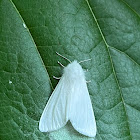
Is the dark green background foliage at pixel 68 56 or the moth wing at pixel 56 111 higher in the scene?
the dark green background foliage at pixel 68 56

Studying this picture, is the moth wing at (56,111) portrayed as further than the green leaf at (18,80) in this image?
Yes

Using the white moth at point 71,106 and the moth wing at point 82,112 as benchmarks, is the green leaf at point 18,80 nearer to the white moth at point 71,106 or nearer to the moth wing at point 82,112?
the white moth at point 71,106

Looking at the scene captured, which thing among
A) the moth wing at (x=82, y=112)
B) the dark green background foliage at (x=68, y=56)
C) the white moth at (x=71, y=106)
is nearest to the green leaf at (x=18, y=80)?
the dark green background foliage at (x=68, y=56)

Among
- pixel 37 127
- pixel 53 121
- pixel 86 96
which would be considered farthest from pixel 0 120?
pixel 86 96

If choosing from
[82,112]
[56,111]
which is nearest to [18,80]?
[56,111]


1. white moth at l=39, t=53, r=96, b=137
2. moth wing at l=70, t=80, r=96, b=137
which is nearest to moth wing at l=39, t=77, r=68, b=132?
white moth at l=39, t=53, r=96, b=137

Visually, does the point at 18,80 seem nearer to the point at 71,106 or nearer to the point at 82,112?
the point at 71,106

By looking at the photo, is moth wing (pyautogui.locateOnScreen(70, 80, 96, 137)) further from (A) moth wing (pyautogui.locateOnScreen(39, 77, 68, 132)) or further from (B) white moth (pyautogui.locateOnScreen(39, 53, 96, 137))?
(A) moth wing (pyautogui.locateOnScreen(39, 77, 68, 132))
